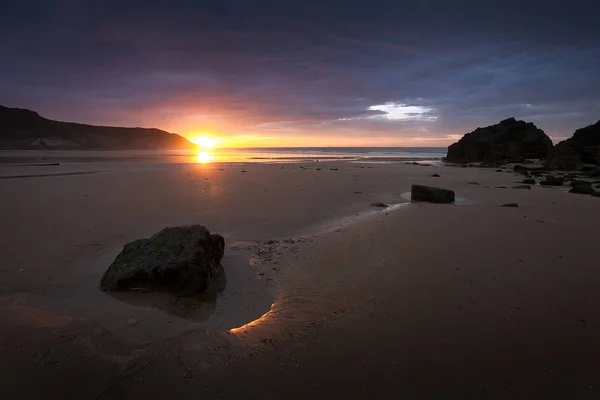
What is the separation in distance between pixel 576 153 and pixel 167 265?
3392 centimetres

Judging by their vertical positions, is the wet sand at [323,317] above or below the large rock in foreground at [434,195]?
below

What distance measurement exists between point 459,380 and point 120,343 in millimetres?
3007

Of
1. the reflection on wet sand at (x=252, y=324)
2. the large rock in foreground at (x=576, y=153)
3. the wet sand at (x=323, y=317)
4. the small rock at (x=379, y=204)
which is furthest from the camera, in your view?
the large rock in foreground at (x=576, y=153)

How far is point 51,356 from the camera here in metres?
2.81

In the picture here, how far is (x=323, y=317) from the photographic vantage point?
11.7 feet

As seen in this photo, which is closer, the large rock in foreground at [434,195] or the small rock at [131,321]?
the small rock at [131,321]

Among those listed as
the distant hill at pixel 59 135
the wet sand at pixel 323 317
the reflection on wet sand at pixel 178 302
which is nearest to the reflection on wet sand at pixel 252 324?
the wet sand at pixel 323 317

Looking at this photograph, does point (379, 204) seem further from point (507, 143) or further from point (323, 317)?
point (507, 143)

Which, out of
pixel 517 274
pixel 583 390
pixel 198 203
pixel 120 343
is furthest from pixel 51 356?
pixel 198 203

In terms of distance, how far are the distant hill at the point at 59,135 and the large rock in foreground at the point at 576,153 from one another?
108 meters

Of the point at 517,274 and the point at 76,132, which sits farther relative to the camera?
the point at 76,132

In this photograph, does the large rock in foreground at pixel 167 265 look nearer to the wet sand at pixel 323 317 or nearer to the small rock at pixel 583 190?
the wet sand at pixel 323 317

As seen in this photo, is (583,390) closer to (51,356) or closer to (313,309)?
(313,309)

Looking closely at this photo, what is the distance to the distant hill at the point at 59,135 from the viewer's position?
9562 cm
